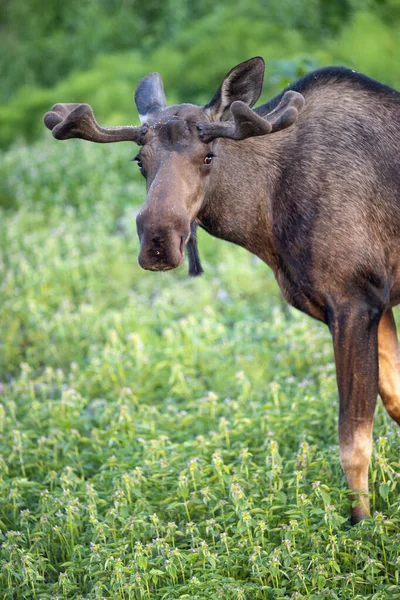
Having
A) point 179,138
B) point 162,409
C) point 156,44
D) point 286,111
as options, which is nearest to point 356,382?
point 286,111

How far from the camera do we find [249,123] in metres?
5.14

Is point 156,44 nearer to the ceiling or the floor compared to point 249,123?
nearer to the ceiling

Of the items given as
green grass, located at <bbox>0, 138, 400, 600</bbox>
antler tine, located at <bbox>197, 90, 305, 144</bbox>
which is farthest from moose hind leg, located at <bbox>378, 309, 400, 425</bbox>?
antler tine, located at <bbox>197, 90, 305, 144</bbox>

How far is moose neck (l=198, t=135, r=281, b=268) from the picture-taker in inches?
227

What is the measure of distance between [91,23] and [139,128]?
14.0 meters

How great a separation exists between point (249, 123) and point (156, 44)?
13224 mm

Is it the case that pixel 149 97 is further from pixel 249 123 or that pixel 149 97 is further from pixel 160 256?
pixel 160 256

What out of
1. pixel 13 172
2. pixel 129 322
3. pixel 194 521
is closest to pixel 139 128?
pixel 194 521

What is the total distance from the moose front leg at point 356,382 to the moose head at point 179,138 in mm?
1102

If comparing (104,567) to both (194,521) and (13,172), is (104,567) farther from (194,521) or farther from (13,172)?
(13,172)

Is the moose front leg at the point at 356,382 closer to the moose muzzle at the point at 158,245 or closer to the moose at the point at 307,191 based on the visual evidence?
the moose at the point at 307,191

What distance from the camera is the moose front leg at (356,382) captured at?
5.40 metres

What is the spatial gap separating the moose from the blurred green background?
5748mm

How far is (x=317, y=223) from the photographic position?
546cm
